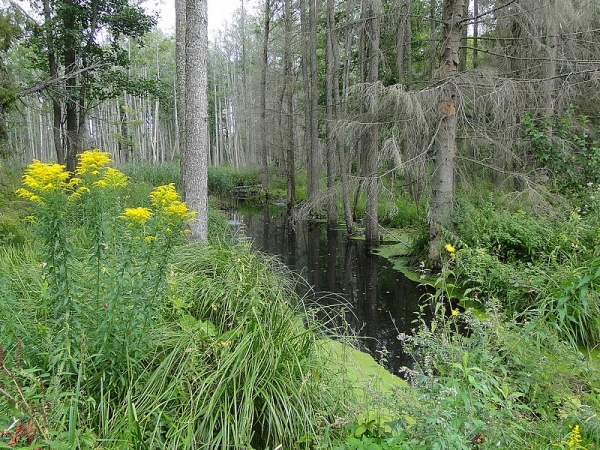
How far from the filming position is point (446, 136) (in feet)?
20.1

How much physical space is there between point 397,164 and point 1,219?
205 inches

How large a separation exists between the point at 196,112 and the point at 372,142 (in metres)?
3.53

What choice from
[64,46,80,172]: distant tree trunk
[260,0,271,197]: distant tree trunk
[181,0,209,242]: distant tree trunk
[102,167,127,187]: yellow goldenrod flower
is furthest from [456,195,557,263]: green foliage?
[260,0,271,197]: distant tree trunk

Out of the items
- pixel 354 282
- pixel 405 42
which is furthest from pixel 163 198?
pixel 405 42

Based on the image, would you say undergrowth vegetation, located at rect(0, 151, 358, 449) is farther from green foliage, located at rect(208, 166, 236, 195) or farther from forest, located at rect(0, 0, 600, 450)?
green foliage, located at rect(208, 166, 236, 195)

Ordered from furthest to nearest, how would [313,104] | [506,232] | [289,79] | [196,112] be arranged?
1. [289,79]
2. [313,104]
3. [506,232]
4. [196,112]

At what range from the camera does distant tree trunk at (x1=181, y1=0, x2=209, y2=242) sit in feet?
14.8

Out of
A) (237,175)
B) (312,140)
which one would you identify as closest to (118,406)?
(312,140)

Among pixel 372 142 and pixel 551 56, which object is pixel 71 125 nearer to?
pixel 372 142

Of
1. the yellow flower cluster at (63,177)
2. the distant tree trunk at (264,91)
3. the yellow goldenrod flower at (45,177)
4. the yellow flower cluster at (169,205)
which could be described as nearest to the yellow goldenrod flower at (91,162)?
the yellow flower cluster at (63,177)

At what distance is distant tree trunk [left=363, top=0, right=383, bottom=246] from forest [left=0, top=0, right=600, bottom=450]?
0.08 m

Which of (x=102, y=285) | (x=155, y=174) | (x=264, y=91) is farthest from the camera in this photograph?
(x=264, y=91)

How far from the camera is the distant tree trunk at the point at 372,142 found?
6.45m

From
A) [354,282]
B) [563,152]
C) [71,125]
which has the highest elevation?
[71,125]
